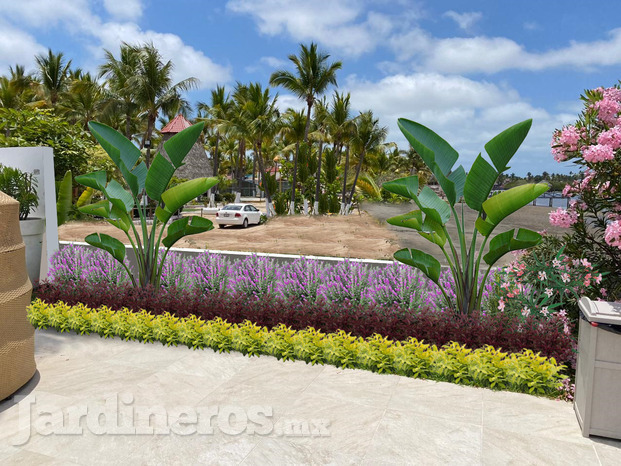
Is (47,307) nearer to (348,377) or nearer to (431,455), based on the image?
(348,377)

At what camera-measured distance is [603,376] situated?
146 inches

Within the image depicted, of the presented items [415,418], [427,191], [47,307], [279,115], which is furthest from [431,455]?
[279,115]

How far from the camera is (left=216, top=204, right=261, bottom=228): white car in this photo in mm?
26281

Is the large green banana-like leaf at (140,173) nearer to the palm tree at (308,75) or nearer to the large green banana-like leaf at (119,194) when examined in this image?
the large green banana-like leaf at (119,194)

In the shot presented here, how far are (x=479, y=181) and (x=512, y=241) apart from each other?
83 centimetres

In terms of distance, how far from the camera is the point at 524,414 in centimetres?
410

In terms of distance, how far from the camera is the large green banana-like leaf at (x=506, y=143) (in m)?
5.28

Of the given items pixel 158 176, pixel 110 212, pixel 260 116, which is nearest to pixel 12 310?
pixel 110 212

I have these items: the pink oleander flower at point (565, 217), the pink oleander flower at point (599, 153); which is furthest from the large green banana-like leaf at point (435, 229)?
the pink oleander flower at point (599, 153)

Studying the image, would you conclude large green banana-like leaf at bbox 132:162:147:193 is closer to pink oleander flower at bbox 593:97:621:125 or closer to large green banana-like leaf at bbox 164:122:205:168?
large green banana-like leaf at bbox 164:122:205:168

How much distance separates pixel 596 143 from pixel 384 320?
3056 millimetres

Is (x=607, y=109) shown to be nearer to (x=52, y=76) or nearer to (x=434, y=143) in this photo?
(x=434, y=143)

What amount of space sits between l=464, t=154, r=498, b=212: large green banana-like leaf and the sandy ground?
394 inches

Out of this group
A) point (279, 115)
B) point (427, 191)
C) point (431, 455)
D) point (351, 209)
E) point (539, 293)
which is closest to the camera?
point (431, 455)
